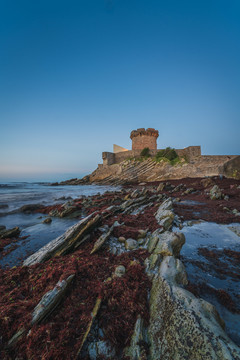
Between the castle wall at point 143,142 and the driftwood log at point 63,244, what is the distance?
4127 cm

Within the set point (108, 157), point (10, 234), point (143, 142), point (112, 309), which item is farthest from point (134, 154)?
point (112, 309)

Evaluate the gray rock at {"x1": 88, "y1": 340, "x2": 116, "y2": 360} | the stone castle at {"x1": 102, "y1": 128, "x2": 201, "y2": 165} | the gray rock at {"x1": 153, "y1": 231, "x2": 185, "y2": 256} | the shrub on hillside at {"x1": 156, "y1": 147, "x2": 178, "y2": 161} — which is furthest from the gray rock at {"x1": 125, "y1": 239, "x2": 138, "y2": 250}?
the stone castle at {"x1": 102, "y1": 128, "x2": 201, "y2": 165}

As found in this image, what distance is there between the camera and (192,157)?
1275 inches

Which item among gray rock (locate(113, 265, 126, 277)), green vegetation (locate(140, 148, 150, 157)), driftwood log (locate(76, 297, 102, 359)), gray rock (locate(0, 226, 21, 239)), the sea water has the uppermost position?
green vegetation (locate(140, 148, 150, 157))

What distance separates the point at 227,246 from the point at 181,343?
3924 millimetres

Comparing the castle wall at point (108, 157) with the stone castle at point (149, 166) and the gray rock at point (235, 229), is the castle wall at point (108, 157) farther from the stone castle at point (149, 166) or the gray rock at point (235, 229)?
the gray rock at point (235, 229)

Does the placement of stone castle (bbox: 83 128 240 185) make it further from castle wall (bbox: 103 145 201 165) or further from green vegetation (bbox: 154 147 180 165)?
green vegetation (bbox: 154 147 180 165)

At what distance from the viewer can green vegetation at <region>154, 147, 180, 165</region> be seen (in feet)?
113

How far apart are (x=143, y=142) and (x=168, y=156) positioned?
1133cm

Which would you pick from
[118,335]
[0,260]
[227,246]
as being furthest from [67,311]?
[227,246]

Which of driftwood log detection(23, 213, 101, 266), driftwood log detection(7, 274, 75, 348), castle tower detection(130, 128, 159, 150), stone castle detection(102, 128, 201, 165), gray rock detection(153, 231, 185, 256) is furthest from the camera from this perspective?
castle tower detection(130, 128, 159, 150)

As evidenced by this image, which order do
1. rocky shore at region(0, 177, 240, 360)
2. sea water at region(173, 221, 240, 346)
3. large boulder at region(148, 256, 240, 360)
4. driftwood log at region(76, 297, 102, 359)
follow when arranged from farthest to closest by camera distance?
sea water at region(173, 221, 240, 346)
driftwood log at region(76, 297, 102, 359)
rocky shore at region(0, 177, 240, 360)
large boulder at region(148, 256, 240, 360)

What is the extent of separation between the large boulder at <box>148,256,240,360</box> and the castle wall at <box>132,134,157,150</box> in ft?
144

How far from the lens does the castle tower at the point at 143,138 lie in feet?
145
